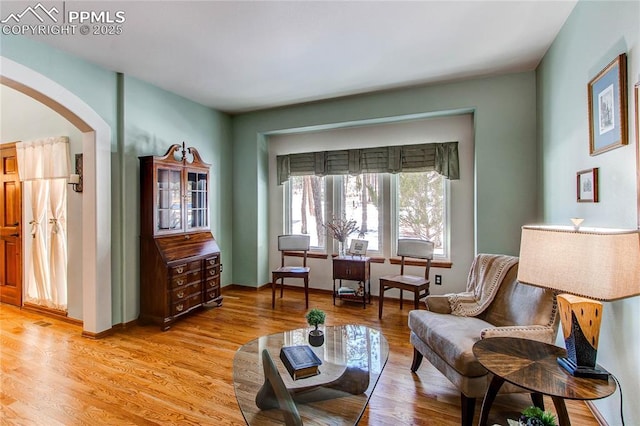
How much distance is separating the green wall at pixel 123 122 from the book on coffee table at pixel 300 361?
7.73ft

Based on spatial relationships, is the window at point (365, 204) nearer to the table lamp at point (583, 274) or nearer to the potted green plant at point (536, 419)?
the table lamp at point (583, 274)

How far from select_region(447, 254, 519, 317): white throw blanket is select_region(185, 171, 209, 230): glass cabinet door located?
122 inches

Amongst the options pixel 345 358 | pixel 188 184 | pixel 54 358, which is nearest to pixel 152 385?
pixel 54 358

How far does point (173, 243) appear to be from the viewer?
3.57 meters

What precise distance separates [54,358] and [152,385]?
1.15 metres

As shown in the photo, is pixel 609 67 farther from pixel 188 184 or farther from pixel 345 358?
pixel 188 184

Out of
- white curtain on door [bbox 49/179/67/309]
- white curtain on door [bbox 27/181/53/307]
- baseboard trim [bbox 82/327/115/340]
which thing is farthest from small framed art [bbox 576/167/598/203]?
white curtain on door [bbox 27/181/53/307]

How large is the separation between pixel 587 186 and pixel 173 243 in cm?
384

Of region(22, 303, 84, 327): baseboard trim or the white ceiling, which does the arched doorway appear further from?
the white ceiling

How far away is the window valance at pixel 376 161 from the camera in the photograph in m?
3.92

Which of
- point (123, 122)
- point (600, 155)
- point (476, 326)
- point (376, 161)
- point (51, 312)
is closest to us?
point (600, 155)

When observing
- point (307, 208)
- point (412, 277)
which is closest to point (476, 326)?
point (412, 277)

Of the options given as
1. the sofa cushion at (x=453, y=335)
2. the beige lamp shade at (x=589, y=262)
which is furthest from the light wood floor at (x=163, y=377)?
the beige lamp shade at (x=589, y=262)

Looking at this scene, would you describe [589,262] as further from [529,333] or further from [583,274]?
[529,333]
